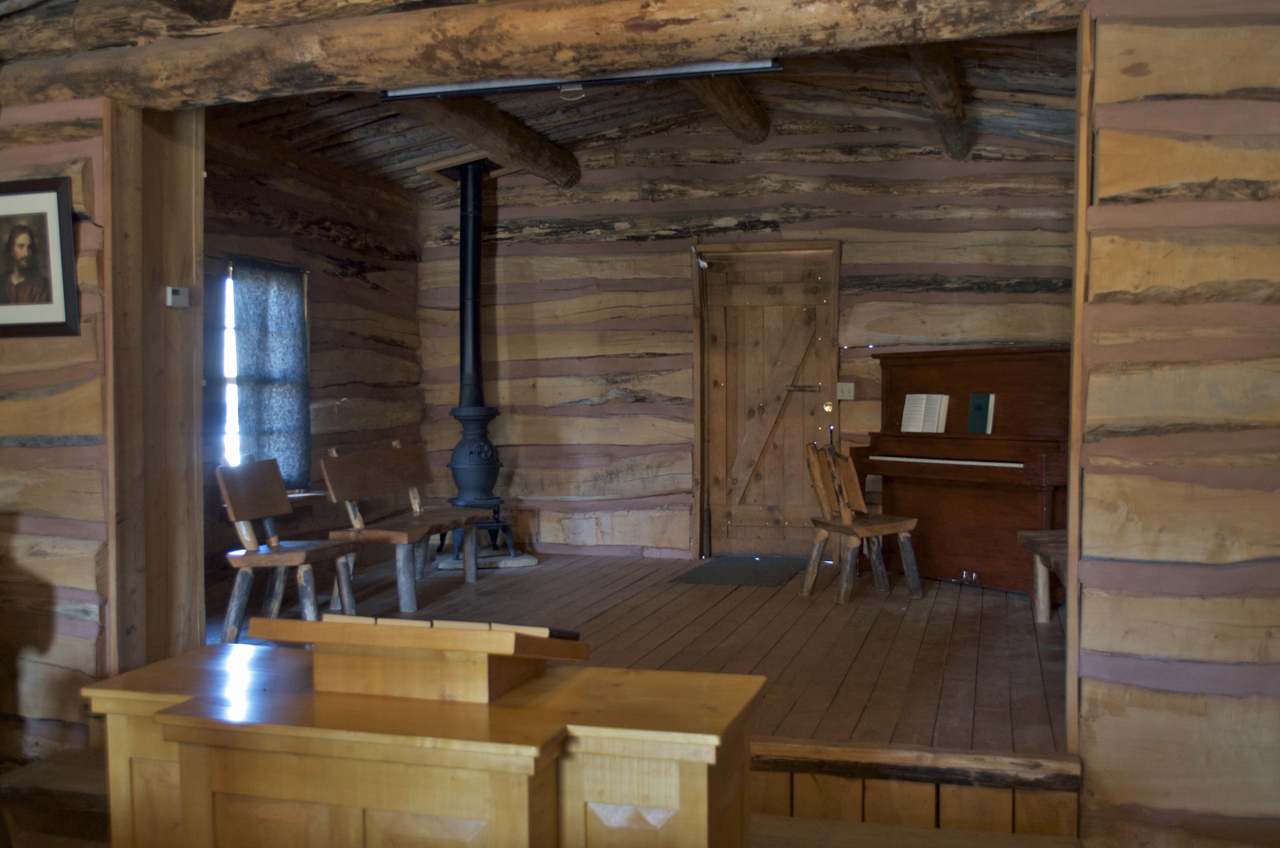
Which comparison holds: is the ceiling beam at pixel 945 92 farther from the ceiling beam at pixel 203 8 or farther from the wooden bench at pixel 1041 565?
the ceiling beam at pixel 203 8

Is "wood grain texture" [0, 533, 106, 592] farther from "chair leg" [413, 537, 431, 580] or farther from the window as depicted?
"chair leg" [413, 537, 431, 580]

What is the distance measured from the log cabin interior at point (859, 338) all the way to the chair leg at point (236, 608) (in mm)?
426

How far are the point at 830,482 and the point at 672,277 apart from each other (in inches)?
81.0

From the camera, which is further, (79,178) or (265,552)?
(265,552)

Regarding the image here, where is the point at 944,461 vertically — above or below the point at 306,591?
above

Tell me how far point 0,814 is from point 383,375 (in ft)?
14.0

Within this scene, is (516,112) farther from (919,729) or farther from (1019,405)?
(919,729)

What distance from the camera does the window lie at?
17.8ft

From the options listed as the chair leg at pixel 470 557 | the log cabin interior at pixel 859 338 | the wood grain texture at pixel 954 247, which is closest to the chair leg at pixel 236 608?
the log cabin interior at pixel 859 338

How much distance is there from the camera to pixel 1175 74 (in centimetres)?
279

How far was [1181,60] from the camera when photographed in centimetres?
279

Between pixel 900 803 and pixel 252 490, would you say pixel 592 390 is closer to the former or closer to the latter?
pixel 252 490

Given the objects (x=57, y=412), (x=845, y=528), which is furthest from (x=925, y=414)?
(x=57, y=412)

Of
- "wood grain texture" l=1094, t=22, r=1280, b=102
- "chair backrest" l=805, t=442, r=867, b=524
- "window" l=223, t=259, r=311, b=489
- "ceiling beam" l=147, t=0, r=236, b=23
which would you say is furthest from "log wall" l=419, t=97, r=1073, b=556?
"ceiling beam" l=147, t=0, r=236, b=23
